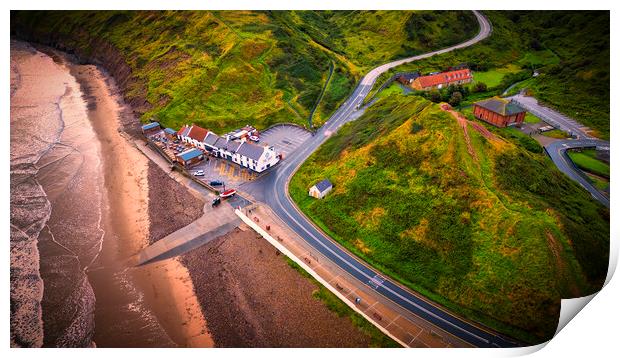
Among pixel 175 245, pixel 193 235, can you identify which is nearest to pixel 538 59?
pixel 193 235

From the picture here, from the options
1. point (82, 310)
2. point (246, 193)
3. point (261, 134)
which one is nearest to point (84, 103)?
point (261, 134)

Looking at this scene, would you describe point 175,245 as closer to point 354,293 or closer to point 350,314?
point 354,293

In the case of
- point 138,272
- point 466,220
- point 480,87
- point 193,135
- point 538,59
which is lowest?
point 138,272

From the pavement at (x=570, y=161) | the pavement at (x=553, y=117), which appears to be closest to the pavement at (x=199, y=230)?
the pavement at (x=570, y=161)

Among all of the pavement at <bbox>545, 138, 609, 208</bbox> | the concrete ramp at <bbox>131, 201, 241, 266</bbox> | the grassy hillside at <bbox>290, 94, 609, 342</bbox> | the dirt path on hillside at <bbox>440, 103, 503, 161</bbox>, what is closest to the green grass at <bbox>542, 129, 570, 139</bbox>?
the pavement at <bbox>545, 138, 609, 208</bbox>

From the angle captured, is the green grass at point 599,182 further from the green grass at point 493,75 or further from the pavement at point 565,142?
the green grass at point 493,75

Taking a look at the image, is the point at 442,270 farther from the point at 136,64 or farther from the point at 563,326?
the point at 136,64

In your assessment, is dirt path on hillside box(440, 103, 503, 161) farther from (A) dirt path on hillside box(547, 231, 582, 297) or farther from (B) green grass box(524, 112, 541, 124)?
(B) green grass box(524, 112, 541, 124)
